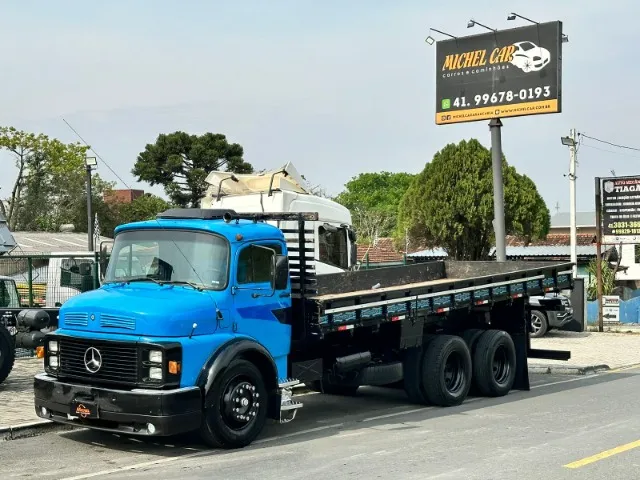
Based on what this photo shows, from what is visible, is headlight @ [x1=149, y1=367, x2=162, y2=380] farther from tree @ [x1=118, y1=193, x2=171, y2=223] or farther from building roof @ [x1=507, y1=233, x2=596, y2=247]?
tree @ [x1=118, y1=193, x2=171, y2=223]

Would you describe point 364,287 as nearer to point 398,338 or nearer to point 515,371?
point 398,338

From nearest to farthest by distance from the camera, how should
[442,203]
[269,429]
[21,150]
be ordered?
[269,429] < [442,203] < [21,150]

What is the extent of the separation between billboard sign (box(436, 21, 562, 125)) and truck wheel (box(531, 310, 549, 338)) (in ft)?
19.4

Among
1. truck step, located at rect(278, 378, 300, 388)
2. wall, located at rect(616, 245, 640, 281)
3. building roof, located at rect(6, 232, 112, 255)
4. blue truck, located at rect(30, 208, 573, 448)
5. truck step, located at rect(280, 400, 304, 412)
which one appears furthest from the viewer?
wall, located at rect(616, 245, 640, 281)

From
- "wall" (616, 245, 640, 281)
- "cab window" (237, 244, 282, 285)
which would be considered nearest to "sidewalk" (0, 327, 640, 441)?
"cab window" (237, 244, 282, 285)

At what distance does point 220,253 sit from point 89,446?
2.53 meters

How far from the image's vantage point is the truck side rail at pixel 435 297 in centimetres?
1129

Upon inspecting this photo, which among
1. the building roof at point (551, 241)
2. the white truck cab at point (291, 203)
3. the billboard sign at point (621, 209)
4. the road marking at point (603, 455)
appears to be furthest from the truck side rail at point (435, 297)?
the building roof at point (551, 241)

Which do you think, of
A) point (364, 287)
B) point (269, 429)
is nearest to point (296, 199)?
point (364, 287)

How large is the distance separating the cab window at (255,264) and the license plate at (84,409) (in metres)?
2.04

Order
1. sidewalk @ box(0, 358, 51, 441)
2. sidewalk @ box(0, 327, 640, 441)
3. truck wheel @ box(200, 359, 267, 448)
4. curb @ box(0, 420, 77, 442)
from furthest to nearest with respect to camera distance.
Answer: sidewalk @ box(0, 327, 640, 441) < sidewalk @ box(0, 358, 51, 441) < curb @ box(0, 420, 77, 442) < truck wheel @ box(200, 359, 267, 448)

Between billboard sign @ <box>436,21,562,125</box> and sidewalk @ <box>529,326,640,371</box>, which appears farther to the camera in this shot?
billboard sign @ <box>436,21,562,125</box>

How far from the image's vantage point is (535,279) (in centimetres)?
1488

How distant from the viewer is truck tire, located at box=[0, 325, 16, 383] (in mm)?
13352
